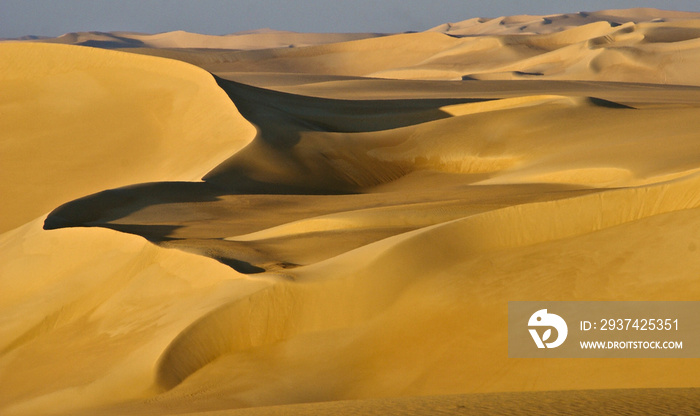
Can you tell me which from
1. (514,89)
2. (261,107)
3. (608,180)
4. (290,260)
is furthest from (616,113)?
(514,89)

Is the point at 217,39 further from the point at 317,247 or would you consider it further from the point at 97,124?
the point at 317,247

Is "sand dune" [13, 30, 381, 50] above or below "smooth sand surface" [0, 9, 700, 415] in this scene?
above

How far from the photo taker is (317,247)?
688 cm

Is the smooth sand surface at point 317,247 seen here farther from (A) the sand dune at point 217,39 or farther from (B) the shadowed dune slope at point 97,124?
(A) the sand dune at point 217,39

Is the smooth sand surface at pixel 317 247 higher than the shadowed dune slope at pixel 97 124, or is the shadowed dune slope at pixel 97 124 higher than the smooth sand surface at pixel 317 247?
the shadowed dune slope at pixel 97 124

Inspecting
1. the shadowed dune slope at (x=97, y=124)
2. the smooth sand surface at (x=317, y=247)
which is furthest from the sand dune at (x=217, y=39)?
the smooth sand surface at (x=317, y=247)

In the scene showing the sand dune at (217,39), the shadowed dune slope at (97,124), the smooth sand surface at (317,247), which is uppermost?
the sand dune at (217,39)

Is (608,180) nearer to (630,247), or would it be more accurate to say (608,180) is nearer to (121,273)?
(630,247)

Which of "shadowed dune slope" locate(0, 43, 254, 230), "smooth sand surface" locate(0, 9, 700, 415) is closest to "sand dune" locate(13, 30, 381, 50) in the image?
"shadowed dune slope" locate(0, 43, 254, 230)

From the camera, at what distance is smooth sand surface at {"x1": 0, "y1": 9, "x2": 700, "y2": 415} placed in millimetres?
4719

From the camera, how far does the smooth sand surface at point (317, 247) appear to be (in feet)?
15.5

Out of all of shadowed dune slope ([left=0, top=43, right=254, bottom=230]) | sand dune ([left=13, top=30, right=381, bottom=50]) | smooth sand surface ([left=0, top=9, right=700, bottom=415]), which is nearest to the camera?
smooth sand surface ([left=0, top=9, right=700, bottom=415])

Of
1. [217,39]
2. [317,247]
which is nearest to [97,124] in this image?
[317,247]

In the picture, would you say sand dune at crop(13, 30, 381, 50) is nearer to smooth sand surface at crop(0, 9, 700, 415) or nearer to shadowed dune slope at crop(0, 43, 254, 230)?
shadowed dune slope at crop(0, 43, 254, 230)
